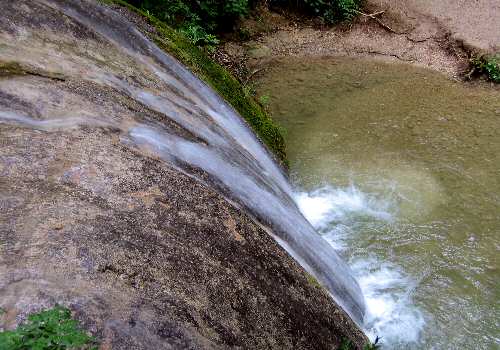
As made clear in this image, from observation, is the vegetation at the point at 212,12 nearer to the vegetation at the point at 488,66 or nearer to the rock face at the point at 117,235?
the vegetation at the point at 488,66

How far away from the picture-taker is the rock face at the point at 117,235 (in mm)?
2473

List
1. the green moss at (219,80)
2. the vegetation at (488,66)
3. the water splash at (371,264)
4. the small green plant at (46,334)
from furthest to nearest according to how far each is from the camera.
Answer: the vegetation at (488,66)
the green moss at (219,80)
the water splash at (371,264)
the small green plant at (46,334)

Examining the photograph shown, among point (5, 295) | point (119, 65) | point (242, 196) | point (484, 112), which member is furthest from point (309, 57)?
point (5, 295)

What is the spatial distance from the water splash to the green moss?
95cm

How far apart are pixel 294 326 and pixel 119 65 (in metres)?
3.21

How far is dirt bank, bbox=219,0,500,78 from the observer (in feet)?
34.5

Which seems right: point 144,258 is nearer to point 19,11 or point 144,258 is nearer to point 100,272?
point 100,272

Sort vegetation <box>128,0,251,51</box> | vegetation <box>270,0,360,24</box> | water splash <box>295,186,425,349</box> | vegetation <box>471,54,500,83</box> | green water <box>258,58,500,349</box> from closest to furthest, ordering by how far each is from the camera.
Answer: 1. water splash <box>295,186,425,349</box>
2. green water <box>258,58,500,349</box>
3. vegetation <box>128,0,251,51</box>
4. vegetation <box>471,54,500,83</box>
5. vegetation <box>270,0,360,24</box>

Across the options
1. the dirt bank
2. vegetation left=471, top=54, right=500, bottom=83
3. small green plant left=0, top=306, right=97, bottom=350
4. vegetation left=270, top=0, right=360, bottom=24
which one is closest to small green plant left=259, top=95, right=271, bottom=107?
the dirt bank

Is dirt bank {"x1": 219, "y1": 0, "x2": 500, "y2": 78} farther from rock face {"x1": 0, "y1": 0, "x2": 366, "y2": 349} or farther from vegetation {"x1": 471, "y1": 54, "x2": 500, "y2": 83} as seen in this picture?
rock face {"x1": 0, "y1": 0, "x2": 366, "y2": 349}

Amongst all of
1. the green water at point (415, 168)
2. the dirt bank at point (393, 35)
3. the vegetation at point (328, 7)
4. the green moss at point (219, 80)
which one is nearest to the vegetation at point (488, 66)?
the dirt bank at point (393, 35)

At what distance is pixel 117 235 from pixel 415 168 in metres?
5.62

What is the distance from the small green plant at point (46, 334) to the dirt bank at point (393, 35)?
27.6 feet

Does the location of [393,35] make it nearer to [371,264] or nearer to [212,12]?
[212,12]
